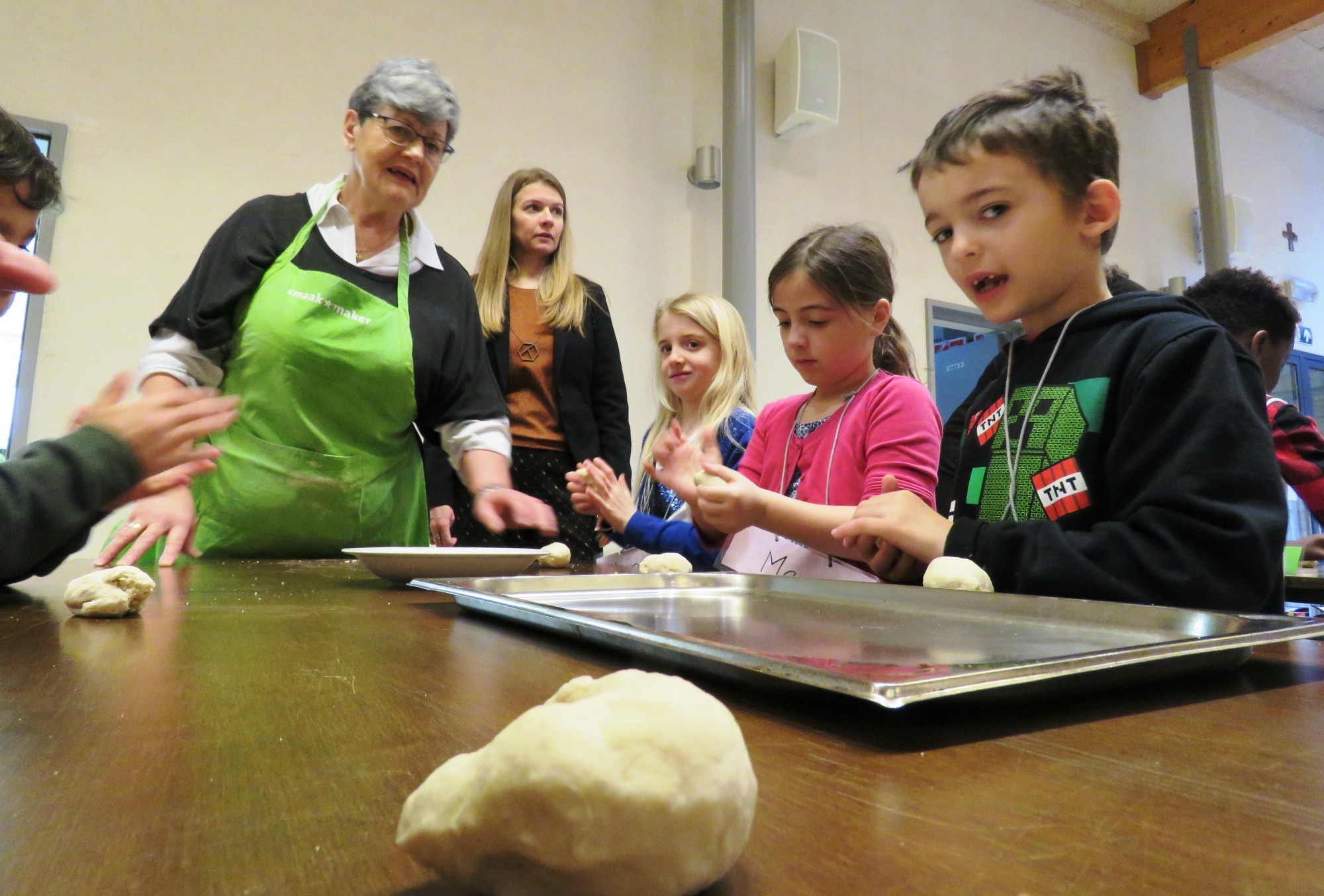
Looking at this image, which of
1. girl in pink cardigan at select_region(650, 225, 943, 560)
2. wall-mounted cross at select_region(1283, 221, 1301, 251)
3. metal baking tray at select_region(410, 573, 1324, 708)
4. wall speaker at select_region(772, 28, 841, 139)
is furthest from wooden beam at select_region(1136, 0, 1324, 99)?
metal baking tray at select_region(410, 573, 1324, 708)

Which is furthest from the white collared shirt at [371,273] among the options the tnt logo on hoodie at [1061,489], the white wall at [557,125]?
the white wall at [557,125]

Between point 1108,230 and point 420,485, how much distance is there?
103 cm

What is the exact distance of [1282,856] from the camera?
19 centimetres

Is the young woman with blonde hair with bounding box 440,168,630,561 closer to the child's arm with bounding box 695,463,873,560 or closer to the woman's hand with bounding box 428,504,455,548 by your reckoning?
the woman's hand with bounding box 428,504,455,548

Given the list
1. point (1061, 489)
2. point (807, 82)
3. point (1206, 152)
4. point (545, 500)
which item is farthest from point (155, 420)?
point (1206, 152)

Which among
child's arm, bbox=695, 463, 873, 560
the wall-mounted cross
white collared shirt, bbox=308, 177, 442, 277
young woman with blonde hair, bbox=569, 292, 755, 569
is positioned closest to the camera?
child's arm, bbox=695, 463, 873, 560

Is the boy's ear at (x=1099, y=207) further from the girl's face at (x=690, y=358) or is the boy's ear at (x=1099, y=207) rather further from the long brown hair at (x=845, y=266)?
the girl's face at (x=690, y=358)

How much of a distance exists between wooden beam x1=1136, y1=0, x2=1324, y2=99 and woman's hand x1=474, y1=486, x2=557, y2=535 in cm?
465

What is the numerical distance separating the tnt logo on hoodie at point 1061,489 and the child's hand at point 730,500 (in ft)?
1.11

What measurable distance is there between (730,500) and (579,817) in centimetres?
85

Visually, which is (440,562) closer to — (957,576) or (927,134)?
(957,576)

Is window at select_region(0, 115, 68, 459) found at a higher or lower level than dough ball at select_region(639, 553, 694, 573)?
higher

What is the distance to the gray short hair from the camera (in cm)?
119

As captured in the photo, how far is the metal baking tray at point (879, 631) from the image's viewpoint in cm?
30
